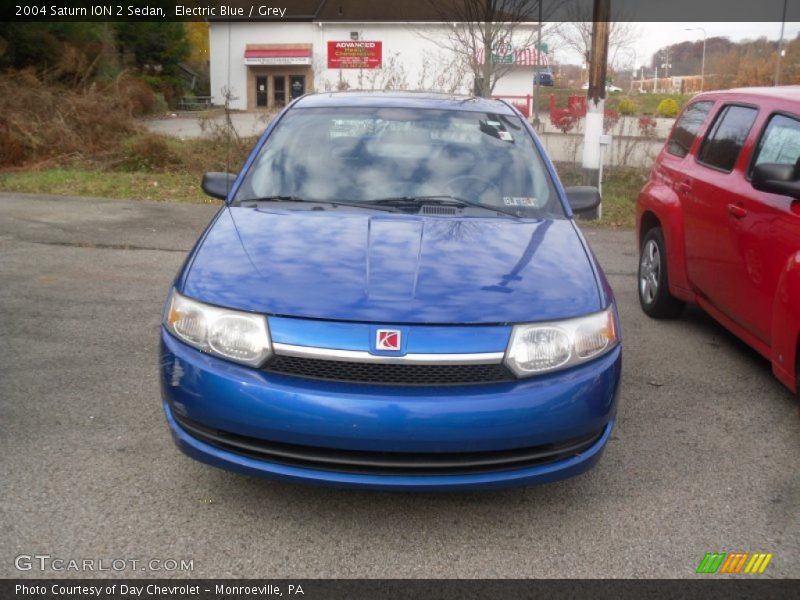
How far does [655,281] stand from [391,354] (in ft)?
13.3

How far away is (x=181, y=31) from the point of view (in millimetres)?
51844

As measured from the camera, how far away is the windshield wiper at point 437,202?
404 cm

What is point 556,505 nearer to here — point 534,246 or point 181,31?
point 534,246

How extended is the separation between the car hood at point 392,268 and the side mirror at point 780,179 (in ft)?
3.87

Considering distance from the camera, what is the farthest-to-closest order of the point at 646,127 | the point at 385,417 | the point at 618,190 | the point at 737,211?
1. the point at 646,127
2. the point at 618,190
3. the point at 737,211
4. the point at 385,417

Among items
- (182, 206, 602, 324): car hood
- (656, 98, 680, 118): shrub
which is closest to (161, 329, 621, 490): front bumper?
(182, 206, 602, 324): car hood

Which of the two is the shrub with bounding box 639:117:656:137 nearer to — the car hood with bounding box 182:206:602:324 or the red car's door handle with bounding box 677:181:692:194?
the red car's door handle with bounding box 677:181:692:194

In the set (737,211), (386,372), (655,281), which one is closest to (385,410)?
(386,372)

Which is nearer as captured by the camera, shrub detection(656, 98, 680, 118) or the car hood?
the car hood

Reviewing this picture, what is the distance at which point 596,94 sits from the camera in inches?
433

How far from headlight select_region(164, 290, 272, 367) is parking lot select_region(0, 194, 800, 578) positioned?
0.71 m

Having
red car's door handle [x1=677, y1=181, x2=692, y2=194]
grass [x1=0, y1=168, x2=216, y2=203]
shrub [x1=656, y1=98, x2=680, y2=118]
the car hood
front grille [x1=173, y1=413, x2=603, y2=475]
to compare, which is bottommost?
front grille [x1=173, y1=413, x2=603, y2=475]

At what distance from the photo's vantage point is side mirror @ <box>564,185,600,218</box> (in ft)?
14.2

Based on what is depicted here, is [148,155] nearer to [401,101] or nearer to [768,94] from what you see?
[401,101]
